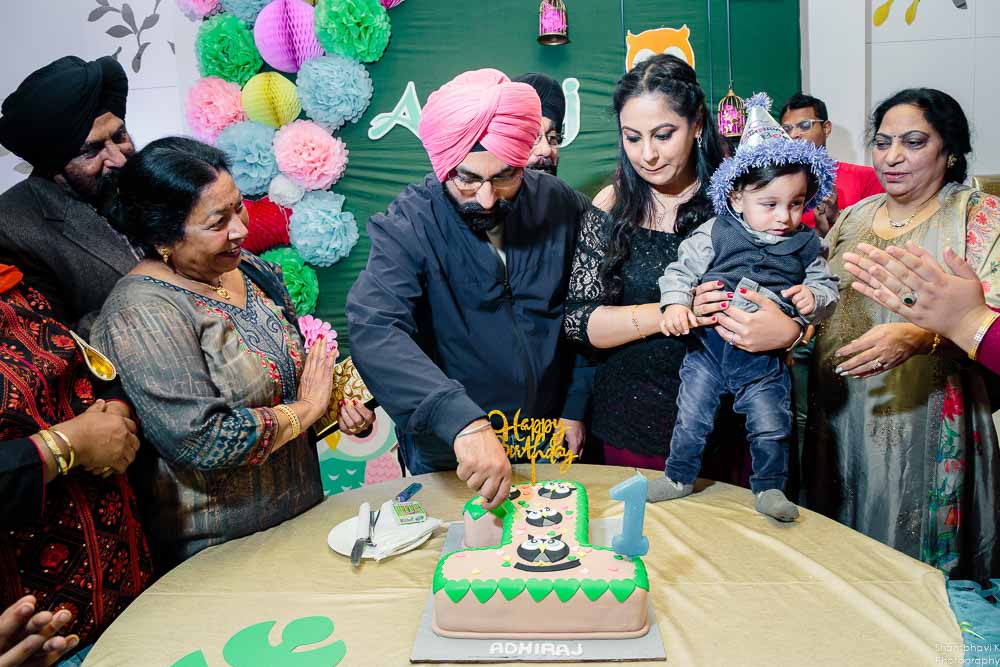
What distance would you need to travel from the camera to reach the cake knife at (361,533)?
1.57m

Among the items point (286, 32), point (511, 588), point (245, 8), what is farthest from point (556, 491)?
point (245, 8)

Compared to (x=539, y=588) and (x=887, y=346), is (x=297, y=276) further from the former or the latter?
(x=539, y=588)

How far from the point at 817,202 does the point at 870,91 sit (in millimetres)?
2783

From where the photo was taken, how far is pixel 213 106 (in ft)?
13.2

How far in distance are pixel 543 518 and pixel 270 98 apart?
131 inches

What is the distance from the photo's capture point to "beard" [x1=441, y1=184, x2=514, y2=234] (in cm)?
196

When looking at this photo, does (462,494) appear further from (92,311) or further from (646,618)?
(92,311)

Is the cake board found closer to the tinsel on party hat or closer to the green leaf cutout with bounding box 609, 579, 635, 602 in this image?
the green leaf cutout with bounding box 609, 579, 635, 602

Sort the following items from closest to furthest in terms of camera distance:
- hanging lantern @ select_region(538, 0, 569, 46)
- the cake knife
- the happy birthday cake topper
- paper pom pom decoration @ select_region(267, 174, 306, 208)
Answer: the cake knife
the happy birthday cake topper
hanging lantern @ select_region(538, 0, 569, 46)
paper pom pom decoration @ select_region(267, 174, 306, 208)

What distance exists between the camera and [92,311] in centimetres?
209

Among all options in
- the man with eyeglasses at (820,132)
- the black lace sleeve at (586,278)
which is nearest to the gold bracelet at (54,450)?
the black lace sleeve at (586,278)

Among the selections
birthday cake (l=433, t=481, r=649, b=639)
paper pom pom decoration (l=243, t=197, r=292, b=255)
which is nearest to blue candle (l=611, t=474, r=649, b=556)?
birthday cake (l=433, t=481, r=649, b=639)

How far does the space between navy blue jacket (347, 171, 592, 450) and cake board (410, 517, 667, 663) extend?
26.6 inches

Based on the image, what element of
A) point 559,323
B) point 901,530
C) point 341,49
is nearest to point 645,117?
point 559,323
